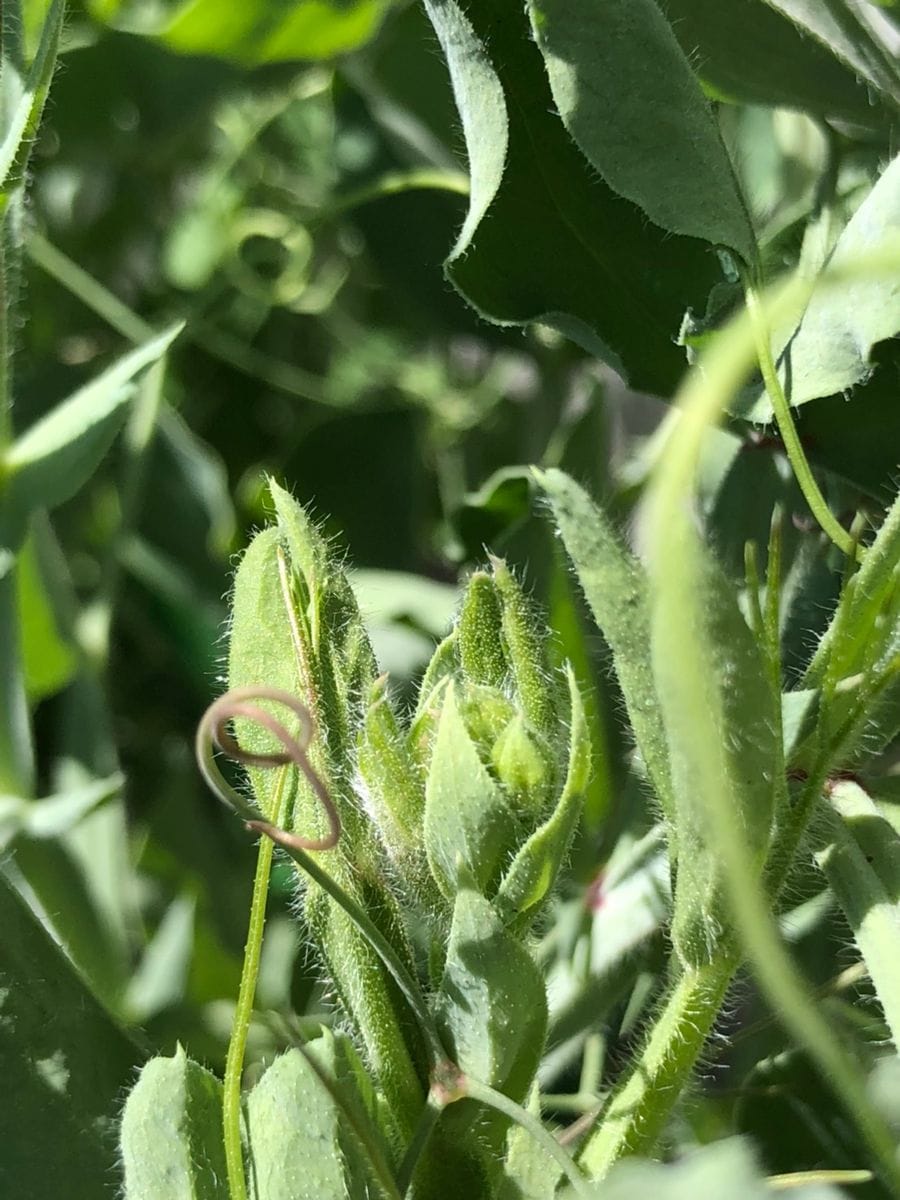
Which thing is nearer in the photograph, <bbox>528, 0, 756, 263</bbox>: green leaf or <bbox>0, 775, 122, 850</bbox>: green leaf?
<bbox>528, 0, 756, 263</bbox>: green leaf

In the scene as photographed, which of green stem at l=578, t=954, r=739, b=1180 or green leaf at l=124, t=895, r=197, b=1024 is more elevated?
green stem at l=578, t=954, r=739, b=1180

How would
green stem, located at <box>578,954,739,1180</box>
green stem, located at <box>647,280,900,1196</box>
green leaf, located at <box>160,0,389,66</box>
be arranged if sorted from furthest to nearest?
1. green leaf, located at <box>160,0,389,66</box>
2. green stem, located at <box>578,954,739,1180</box>
3. green stem, located at <box>647,280,900,1196</box>

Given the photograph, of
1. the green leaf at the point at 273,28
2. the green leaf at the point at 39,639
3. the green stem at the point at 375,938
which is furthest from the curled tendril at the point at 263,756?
the green leaf at the point at 273,28

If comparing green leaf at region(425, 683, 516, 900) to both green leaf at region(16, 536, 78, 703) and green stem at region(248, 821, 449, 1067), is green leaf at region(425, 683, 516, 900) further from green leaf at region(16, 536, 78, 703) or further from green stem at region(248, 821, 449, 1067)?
green leaf at region(16, 536, 78, 703)

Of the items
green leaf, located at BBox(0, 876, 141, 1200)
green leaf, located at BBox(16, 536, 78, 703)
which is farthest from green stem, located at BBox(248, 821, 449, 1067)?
green leaf, located at BBox(16, 536, 78, 703)

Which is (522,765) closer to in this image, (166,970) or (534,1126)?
(534,1126)

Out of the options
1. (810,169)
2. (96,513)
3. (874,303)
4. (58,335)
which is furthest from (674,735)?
(58,335)
